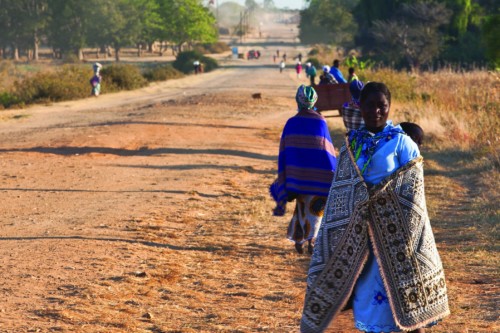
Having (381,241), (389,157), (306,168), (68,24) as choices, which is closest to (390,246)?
(381,241)

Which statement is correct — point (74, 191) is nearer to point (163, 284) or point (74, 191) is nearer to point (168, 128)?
point (163, 284)

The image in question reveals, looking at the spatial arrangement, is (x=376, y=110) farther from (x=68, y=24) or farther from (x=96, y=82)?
(x=68, y=24)

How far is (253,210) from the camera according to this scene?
434 inches

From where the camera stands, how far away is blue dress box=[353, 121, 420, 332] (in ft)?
14.9

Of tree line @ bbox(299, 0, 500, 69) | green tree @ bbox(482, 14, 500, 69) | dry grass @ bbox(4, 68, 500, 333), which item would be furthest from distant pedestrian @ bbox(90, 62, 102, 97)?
dry grass @ bbox(4, 68, 500, 333)

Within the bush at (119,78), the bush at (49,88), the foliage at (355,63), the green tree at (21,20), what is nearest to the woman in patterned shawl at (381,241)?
the foliage at (355,63)

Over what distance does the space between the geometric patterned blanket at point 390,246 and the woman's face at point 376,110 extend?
7.7 inches

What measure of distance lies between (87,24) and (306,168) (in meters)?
101

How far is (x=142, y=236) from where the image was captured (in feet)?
30.4

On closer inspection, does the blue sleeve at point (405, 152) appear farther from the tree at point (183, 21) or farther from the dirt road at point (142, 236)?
the tree at point (183, 21)

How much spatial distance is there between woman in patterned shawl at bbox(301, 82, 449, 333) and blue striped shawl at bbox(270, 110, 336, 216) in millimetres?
2840

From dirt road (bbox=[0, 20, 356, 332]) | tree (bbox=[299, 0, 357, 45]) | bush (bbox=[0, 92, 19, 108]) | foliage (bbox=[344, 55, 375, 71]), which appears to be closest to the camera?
dirt road (bbox=[0, 20, 356, 332])

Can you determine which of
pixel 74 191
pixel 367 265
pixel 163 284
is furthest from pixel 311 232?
pixel 74 191

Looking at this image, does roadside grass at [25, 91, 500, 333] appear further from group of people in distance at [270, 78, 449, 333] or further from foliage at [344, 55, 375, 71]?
foliage at [344, 55, 375, 71]
